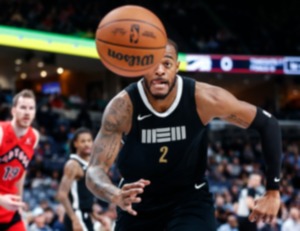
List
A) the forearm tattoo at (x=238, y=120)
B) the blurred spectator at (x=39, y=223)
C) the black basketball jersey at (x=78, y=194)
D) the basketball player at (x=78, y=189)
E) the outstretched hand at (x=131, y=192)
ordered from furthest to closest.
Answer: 1. the blurred spectator at (x=39, y=223)
2. the black basketball jersey at (x=78, y=194)
3. the basketball player at (x=78, y=189)
4. the forearm tattoo at (x=238, y=120)
5. the outstretched hand at (x=131, y=192)

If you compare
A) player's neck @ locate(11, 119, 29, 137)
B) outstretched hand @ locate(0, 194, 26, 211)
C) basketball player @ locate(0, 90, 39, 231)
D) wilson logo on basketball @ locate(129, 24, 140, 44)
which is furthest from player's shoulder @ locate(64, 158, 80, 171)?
wilson logo on basketball @ locate(129, 24, 140, 44)

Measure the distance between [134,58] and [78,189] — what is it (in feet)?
9.84

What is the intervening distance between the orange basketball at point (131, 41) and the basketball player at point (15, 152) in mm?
1782

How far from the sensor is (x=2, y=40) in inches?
603

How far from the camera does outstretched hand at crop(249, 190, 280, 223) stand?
12.4 ft

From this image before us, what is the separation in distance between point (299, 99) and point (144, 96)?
977 inches

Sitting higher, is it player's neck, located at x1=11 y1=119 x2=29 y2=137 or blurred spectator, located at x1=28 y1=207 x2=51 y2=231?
player's neck, located at x1=11 y1=119 x2=29 y2=137

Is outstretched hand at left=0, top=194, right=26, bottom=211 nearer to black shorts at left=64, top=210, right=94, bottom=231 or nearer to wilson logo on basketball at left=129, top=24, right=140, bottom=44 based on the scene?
wilson logo on basketball at left=129, top=24, right=140, bottom=44

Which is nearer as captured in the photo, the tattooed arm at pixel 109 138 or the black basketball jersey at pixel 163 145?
the tattooed arm at pixel 109 138

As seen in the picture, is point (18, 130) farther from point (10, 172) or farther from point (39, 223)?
point (39, 223)

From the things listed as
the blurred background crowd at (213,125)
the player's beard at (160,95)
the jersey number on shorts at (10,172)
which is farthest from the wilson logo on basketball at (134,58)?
the blurred background crowd at (213,125)

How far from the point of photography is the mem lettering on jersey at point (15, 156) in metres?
5.25

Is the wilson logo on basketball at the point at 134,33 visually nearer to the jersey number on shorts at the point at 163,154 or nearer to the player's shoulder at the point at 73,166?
the jersey number on shorts at the point at 163,154

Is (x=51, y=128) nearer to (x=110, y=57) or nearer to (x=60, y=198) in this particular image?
(x=60, y=198)
